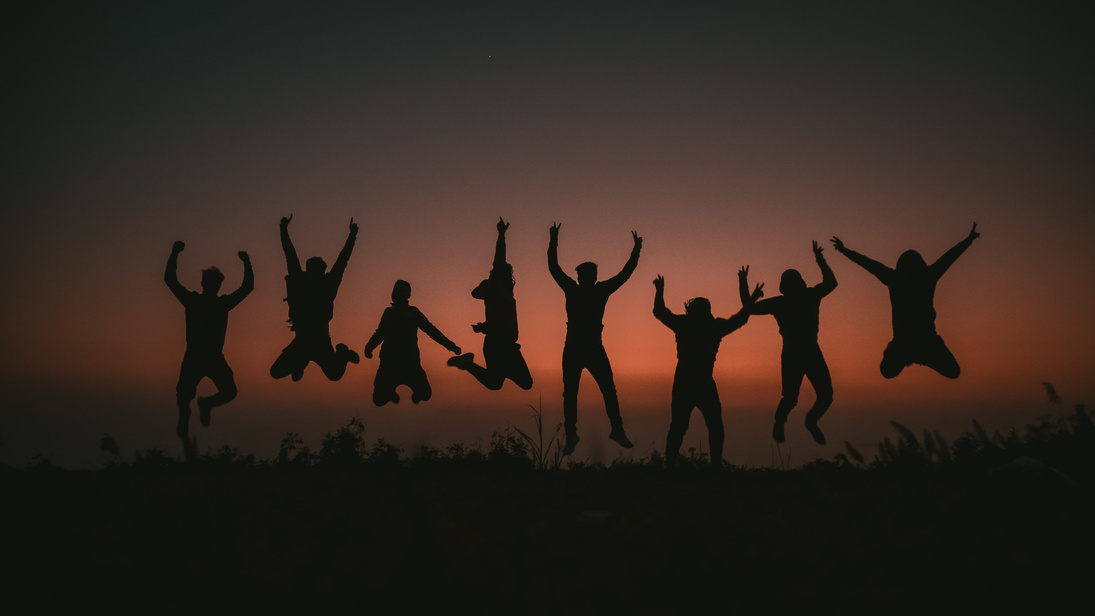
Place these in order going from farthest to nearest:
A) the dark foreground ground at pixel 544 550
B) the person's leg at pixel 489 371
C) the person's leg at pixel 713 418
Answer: the person's leg at pixel 489 371
the person's leg at pixel 713 418
the dark foreground ground at pixel 544 550

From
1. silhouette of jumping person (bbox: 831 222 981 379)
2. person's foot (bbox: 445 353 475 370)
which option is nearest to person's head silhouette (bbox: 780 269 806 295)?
silhouette of jumping person (bbox: 831 222 981 379)

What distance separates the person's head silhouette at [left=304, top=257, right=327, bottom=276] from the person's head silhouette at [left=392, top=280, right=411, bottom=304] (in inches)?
43.9

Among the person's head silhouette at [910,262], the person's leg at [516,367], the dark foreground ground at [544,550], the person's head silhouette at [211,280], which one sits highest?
the person's head silhouette at [910,262]

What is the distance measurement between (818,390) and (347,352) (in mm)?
7102

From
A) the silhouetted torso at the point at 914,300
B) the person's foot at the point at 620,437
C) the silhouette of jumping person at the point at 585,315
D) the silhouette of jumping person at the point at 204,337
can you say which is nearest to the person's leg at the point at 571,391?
the silhouette of jumping person at the point at 585,315

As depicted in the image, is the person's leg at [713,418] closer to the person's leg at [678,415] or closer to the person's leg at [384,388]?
the person's leg at [678,415]

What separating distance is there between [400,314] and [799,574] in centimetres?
774

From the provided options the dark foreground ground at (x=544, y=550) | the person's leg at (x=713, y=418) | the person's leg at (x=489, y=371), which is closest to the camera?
the dark foreground ground at (x=544, y=550)

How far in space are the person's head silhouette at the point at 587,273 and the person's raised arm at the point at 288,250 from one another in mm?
4113

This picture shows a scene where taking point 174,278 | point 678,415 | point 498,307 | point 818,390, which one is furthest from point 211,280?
point 818,390

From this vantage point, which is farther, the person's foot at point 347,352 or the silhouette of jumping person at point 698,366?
the person's foot at point 347,352

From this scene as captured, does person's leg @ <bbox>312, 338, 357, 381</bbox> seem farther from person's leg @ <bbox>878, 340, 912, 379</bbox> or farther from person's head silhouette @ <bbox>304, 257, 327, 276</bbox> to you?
person's leg @ <bbox>878, 340, 912, 379</bbox>

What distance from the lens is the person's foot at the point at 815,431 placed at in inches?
401

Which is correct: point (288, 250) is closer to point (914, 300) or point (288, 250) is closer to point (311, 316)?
point (311, 316)
